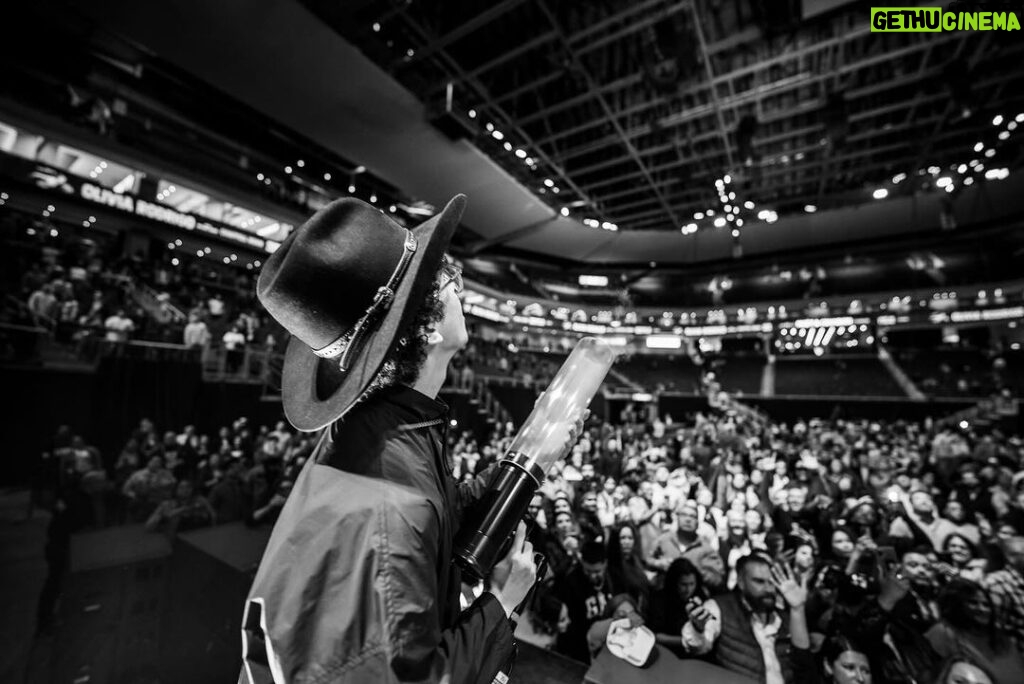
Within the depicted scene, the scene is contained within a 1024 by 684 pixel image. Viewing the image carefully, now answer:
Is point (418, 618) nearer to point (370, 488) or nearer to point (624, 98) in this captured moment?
point (370, 488)

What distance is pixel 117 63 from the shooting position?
34.1 ft

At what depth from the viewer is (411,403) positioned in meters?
1.19

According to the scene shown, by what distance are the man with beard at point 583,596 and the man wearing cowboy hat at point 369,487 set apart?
8.17ft

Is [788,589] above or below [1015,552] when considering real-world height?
below

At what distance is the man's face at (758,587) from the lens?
2.97 meters

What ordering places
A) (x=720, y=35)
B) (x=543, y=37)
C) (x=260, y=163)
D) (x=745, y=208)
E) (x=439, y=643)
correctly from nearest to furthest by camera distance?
1. (x=439, y=643)
2. (x=543, y=37)
3. (x=720, y=35)
4. (x=260, y=163)
5. (x=745, y=208)

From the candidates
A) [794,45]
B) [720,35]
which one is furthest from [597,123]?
[794,45]

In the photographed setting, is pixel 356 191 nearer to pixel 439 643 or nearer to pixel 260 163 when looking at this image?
pixel 260 163

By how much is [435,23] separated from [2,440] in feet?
34.9

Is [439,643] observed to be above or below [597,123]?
below

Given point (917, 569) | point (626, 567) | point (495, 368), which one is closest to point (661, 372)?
point (495, 368)

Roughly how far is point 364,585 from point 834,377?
31454 millimetres

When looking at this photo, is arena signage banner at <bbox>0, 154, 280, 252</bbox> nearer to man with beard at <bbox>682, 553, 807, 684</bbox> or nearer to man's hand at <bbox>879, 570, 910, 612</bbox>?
man with beard at <bbox>682, 553, 807, 684</bbox>

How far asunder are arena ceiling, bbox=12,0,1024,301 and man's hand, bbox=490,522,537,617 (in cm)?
967
